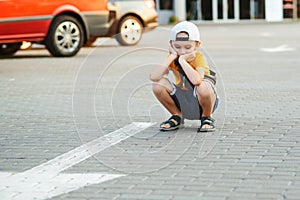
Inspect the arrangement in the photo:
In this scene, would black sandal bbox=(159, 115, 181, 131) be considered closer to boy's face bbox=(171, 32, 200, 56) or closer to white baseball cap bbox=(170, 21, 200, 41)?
boy's face bbox=(171, 32, 200, 56)

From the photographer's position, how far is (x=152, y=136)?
8617 mm

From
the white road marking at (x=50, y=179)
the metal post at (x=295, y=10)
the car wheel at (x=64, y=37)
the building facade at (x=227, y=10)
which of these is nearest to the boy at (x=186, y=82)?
the white road marking at (x=50, y=179)

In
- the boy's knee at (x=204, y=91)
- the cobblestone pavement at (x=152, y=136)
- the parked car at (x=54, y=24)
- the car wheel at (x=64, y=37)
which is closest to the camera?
the cobblestone pavement at (x=152, y=136)

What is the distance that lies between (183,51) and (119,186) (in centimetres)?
239

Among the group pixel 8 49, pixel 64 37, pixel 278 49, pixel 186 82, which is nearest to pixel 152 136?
pixel 186 82

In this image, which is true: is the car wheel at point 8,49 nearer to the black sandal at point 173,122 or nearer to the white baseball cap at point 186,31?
the black sandal at point 173,122

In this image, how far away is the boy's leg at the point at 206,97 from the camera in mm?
8578

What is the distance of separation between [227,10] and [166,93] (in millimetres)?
38697

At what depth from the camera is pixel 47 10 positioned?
1867 centimetres

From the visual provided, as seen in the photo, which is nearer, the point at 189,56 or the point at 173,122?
the point at 189,56

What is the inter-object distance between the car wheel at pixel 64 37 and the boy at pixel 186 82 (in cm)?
1032

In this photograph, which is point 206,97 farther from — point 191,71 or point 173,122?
point 173,122

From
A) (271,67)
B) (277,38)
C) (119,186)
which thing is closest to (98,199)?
(119,186)

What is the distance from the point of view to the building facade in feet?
154
